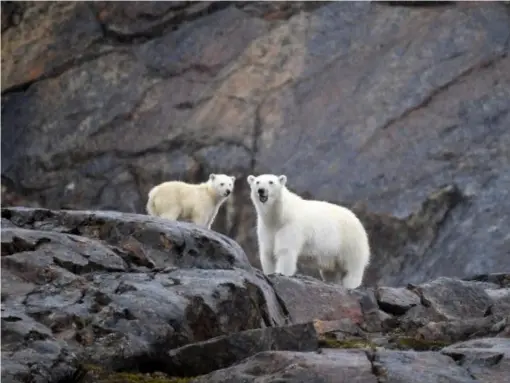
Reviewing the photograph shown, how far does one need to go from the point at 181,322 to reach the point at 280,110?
18.0m

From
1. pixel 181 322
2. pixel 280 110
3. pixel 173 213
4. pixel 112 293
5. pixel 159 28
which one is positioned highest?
pixel 159 28

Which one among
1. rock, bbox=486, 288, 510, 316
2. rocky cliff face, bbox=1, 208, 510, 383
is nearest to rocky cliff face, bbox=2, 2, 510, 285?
rock, bbox=486, 288, 510, 316

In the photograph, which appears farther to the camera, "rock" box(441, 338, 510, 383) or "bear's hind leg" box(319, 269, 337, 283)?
"bear's hind leg" box(319, 269, 337, 283)

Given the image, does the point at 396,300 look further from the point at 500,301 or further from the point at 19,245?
the point at 19,245

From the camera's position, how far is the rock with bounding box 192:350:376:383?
27.0ft

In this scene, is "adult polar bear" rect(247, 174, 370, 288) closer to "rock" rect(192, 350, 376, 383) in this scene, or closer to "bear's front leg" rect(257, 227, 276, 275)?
"bear's front leg" rect(257, 227, 276, 275)

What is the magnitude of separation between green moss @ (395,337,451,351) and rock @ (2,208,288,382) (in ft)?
3.77

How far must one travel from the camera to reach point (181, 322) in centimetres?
957

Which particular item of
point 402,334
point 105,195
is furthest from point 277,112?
point 402,334

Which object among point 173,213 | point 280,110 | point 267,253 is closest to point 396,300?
point 267,253

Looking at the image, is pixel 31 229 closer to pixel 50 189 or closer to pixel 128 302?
pixel 128 302

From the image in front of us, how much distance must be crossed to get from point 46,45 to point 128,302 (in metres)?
20.9

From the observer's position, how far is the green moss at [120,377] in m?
8.79

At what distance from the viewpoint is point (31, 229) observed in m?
11.0
